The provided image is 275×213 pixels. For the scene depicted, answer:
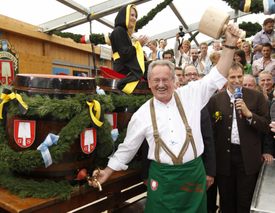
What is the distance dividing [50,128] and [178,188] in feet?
3.17

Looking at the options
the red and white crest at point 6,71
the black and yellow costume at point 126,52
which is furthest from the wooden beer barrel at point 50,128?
the red and white crest at point 6,71

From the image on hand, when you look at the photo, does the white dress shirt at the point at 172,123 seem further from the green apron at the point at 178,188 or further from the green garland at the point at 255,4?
the green garland at the point at 255,4

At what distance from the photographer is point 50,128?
4.94 ft

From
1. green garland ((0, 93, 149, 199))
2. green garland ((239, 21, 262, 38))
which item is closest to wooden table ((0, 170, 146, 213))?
green garland ((0, 93, 149, 199))

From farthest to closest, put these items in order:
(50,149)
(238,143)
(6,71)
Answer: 1. (6,71)
2. (238,143)
3. (50,149)

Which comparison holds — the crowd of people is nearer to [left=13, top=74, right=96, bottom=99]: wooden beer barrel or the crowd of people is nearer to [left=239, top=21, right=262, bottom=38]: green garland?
[left=13, top=74, right=96, bottom=99]: wooden beer barrel

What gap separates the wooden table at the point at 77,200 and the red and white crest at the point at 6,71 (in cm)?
586

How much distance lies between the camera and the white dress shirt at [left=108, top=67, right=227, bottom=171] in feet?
5.22

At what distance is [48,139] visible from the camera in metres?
1.45

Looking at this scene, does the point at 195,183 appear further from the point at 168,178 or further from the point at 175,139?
the point at 175,139

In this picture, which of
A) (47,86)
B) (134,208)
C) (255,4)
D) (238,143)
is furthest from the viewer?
(255,4)

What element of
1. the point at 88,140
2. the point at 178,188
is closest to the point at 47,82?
the point at 88,140

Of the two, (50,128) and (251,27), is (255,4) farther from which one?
(50,128)

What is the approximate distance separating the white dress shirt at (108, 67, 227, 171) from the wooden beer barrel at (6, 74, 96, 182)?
0.92ft
